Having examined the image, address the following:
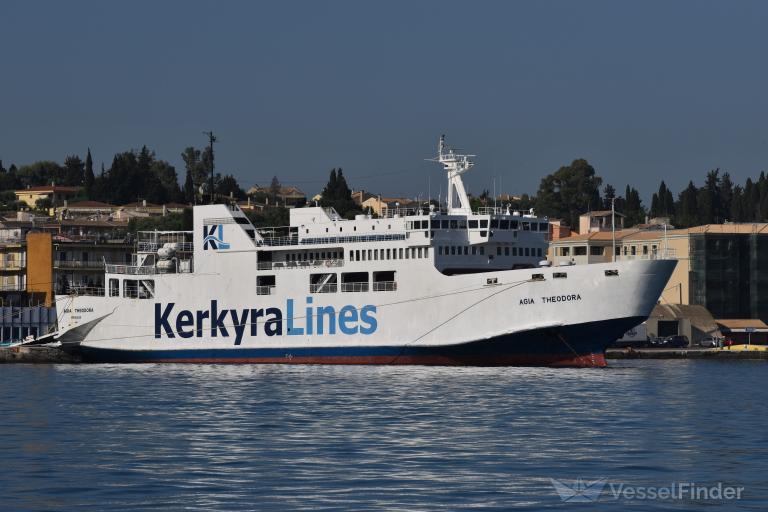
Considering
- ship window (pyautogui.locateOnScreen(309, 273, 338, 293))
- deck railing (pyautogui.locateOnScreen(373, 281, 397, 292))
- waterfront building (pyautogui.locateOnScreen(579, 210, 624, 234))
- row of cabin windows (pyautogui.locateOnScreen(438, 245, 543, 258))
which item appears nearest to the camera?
deck railing (pyautogui.locateOnScreen(373, 281, 397, 292))

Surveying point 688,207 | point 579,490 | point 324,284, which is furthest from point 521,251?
point 688,207

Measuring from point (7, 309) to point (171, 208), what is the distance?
6942 cm

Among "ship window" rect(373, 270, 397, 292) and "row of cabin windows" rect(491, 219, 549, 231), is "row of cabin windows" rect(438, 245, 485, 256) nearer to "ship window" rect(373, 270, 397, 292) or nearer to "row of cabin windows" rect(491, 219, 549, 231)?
"row of cabin windows" rect(491, 219, 549, 231)

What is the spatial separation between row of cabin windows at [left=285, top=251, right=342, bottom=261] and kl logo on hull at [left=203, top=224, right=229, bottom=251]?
10.2 feet

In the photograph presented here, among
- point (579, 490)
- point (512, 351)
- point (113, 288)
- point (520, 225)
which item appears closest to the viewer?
point (579, 490)

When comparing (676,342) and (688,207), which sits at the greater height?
(688,207)

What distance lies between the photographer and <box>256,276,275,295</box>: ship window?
59.3 meters

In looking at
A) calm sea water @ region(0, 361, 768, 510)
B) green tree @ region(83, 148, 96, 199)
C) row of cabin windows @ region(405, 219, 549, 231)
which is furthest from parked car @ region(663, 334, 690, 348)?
green tree @ region(83, 148, 96, 199)

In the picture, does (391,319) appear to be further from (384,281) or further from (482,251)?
(482,251)

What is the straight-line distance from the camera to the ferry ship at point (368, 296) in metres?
51.9

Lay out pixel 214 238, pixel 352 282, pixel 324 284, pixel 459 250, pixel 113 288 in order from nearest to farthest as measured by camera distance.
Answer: pixel 459 250 < pixel 352 282 < pixel 324 284 < pixel 214 238 < pixel 113 288

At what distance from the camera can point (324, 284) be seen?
190 feet

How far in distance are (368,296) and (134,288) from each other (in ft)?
44.8

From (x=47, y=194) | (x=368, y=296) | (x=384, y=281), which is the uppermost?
(x=47, y=194)
